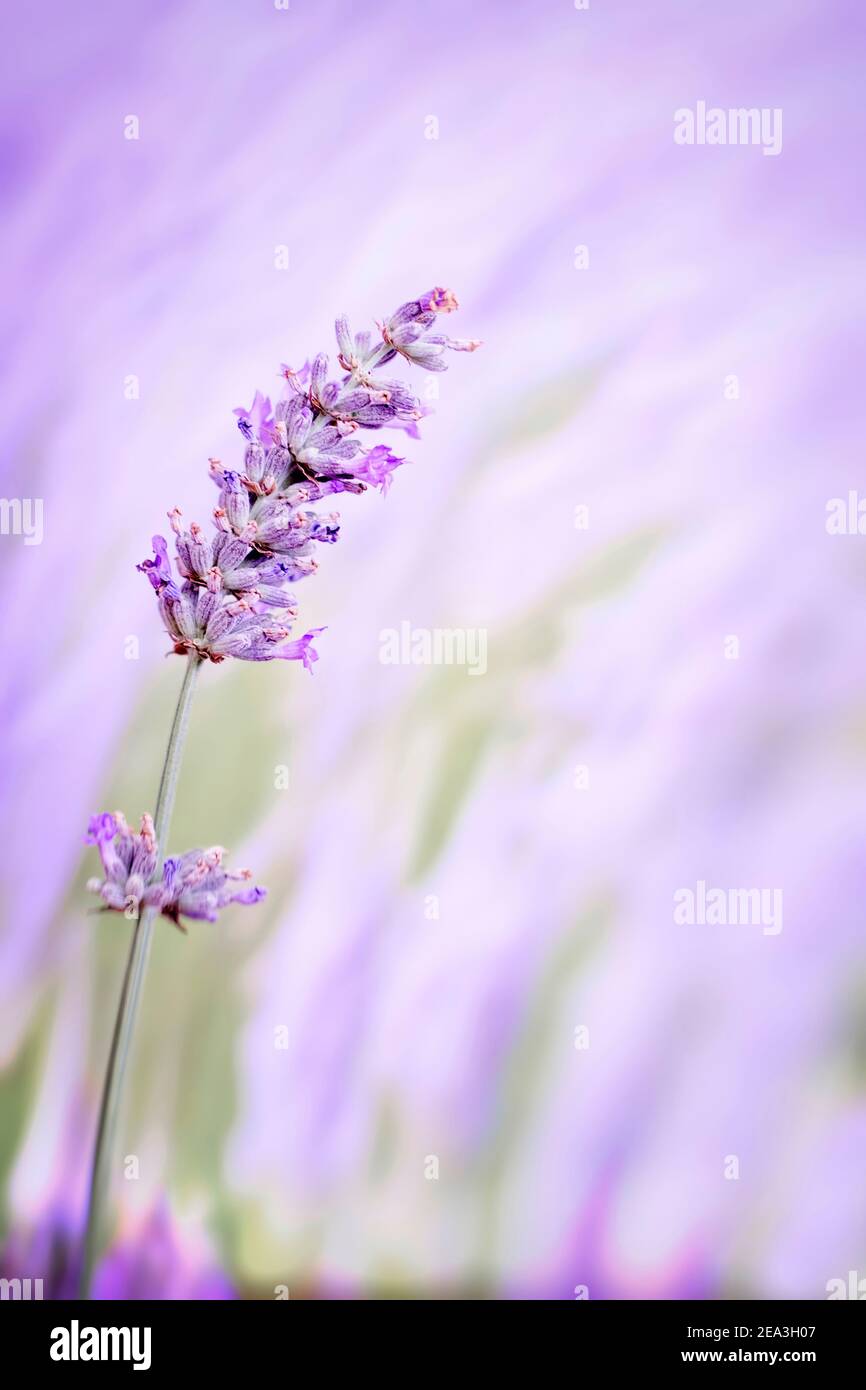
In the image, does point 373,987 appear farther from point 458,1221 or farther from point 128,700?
point 128,700

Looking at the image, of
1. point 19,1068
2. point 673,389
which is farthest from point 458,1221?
point 673,389

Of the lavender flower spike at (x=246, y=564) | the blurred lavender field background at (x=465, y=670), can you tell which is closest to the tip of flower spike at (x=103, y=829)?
the lavender flower spike at (x=246, y=564)

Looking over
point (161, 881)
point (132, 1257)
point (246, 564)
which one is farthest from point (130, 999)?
point (132, 1257)

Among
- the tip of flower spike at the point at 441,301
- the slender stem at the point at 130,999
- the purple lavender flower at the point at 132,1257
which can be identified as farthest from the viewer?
the purple lavender flower at the point at 132,1257

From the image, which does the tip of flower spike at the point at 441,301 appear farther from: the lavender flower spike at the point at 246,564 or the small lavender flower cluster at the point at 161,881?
the small lavender flower cluster at the point at 161,881

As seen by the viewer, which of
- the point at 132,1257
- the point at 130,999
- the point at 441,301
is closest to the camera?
the point at 130,999

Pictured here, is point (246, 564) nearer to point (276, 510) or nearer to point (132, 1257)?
point (276, 510)

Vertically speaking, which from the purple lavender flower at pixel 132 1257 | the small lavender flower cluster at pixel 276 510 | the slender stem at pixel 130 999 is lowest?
the purple lavender flower at pixel 132 1257
